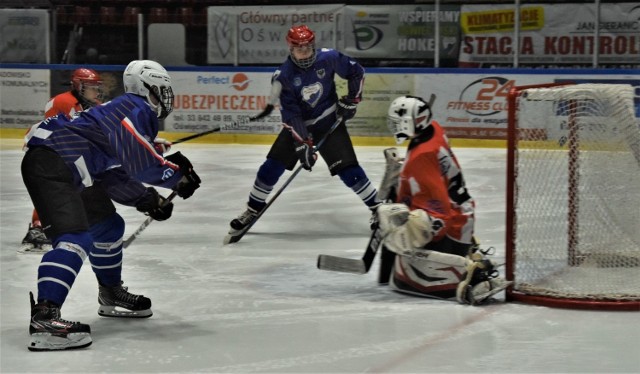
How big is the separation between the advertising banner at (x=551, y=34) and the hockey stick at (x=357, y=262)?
20.9ft

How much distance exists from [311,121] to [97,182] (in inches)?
98.8

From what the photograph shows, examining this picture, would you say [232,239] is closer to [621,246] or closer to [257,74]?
[621,246]

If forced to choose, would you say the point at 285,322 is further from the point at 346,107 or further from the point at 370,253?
the point at 346,107

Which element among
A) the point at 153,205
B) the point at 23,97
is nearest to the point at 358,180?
the point at 153,205

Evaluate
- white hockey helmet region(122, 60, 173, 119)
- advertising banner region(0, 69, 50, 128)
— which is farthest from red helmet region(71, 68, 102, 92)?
advertising banner region(0, 69, 50, 128)

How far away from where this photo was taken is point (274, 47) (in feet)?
38.1

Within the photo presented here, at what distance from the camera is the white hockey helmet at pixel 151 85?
4016 mm

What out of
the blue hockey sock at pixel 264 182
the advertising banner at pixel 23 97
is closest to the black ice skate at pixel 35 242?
the blue hockey sock at pixel 264 182

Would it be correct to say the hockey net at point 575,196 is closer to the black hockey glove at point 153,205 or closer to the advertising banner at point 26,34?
the black hockey glove at point 153,205

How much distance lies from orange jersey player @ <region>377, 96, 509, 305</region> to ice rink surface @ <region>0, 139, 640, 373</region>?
0.29 feet

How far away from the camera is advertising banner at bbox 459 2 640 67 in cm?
1052

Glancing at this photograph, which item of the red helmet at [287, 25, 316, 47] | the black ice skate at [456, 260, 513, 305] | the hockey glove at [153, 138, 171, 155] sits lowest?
the black ice skate at [456, 260, 513, 305]

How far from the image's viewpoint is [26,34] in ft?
38.9

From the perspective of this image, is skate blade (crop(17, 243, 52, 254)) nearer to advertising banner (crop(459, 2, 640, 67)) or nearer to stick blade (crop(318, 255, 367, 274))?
stick blade (crop(318, 255, 367, 274))
